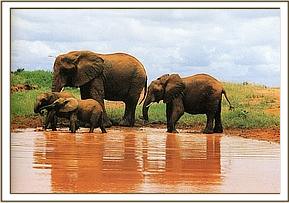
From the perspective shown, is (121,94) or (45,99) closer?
(45,99)

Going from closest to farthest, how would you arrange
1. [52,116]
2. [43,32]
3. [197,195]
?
[197,195], [43,32], [52,116]

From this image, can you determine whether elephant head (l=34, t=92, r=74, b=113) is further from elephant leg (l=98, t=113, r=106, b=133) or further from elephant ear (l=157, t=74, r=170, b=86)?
elephant ear (l=157, t=74, r=170, b=86)

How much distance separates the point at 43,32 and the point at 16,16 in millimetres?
181

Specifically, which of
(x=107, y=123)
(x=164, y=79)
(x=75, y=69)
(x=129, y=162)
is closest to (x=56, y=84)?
(x=107, y=123)

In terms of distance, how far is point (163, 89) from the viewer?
214 inches

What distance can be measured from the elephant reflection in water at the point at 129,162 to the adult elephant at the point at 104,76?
22 centimetres

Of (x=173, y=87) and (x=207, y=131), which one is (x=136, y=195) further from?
(x=173, y=87)

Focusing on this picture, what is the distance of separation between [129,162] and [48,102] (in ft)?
2.11

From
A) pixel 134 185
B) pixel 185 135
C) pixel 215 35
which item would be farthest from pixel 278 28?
pixel 134 185

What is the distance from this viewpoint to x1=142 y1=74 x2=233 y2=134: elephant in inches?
204

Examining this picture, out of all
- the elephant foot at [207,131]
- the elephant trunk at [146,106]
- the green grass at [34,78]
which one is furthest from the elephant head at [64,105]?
the elephant foot at [207,131]

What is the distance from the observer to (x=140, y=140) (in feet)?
17.2

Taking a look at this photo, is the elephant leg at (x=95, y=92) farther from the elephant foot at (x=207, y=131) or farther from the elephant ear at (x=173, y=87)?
the elephant foot at (x=207, y=131)

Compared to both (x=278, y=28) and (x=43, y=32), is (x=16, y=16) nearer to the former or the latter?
(x=43, y=32)
